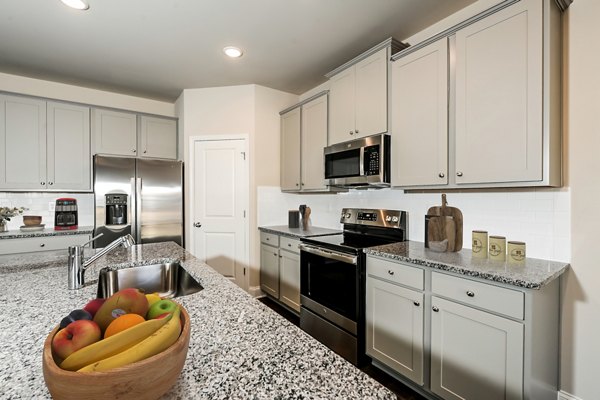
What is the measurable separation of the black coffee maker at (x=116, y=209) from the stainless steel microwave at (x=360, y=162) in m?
2.27

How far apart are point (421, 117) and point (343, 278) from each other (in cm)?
132

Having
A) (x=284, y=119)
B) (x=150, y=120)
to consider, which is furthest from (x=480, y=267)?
(x=150, y=120)

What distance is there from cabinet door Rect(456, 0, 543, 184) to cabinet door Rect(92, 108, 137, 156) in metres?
3.49

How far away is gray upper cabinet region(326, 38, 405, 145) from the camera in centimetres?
230

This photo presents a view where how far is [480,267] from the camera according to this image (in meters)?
1.54

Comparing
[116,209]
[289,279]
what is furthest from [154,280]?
[116,209]

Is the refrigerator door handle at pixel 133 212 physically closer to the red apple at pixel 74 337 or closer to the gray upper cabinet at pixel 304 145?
the gray upper cabinet at pixel 304 145

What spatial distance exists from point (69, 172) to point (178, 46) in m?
1.89

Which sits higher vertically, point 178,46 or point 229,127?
point 178,46

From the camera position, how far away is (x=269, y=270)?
337 centimetres

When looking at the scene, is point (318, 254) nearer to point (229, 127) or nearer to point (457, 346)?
point (457, 346)

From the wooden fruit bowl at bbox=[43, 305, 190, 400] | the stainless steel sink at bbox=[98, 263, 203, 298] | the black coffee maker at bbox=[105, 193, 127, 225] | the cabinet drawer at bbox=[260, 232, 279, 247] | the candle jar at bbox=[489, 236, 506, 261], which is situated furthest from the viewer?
the cabinet drawer at bbox=[260, 232, 279, 247]

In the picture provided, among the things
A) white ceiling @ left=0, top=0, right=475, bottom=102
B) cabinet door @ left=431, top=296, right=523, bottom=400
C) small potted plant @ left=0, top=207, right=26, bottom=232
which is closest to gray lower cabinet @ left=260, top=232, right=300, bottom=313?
cabinet door @ left=431, top=296, right=523, bottom=400

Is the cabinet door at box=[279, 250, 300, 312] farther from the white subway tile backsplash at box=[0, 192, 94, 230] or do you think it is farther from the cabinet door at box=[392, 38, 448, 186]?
the white subway tile backsplash at box=[0, 192, 94, 230]
